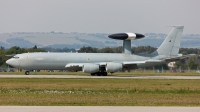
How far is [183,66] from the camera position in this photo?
11650cm

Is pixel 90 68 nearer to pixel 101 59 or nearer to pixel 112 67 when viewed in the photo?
pixel 112 67

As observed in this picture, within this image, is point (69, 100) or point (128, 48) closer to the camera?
point (69, 100)

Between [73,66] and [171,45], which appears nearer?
[73,66]

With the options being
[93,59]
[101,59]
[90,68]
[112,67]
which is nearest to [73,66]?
[90,68]

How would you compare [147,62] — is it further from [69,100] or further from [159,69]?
[69,100]

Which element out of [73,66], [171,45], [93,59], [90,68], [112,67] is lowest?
A: [90,68]

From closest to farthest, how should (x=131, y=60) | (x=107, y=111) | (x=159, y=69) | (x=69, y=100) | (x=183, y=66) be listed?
1. (x=107, y=111)
2. (x=69, y=100)
3. (x=131, y=60)
4. (x=159, y=69)
5. (x=183, y=66)

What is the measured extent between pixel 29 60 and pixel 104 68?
10602mm

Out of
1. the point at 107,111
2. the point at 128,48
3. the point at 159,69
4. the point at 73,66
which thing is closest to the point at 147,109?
the point at 107,111

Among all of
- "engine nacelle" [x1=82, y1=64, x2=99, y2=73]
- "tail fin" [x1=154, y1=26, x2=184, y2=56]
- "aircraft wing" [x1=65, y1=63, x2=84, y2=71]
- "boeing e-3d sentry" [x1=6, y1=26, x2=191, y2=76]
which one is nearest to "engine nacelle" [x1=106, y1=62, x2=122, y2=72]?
"boeing e-3d sentry" [x1=6, y1=26, x2=191, y2=76]

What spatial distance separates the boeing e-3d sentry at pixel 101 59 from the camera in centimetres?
6969

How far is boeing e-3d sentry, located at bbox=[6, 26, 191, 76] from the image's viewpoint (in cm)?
6969

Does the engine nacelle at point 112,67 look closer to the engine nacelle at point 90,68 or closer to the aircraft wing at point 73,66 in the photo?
the engine nacelle at point 90,68

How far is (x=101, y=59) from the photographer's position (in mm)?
73000
